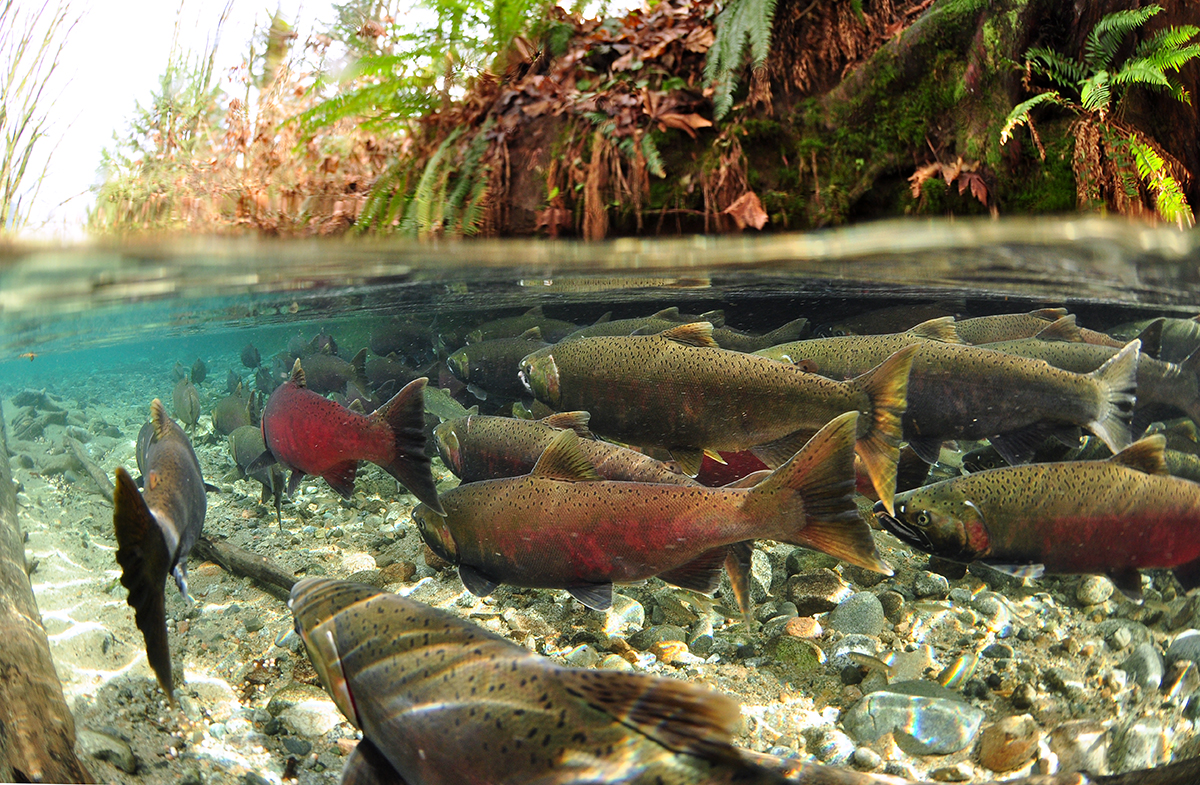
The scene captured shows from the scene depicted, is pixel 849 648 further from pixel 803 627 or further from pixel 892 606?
pixel 892 606

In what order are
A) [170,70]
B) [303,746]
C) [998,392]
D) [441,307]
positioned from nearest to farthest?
Answer: [303,746] < [998,392] < [170,70] < [441,307]

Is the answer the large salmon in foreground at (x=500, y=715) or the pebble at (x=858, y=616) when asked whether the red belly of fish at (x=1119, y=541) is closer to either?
the pebble at (x=858, y=616)

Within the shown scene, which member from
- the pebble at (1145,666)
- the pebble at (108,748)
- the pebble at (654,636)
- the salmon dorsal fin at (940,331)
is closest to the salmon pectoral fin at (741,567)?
the pebble at (654,636)

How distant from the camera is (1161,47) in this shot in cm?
658

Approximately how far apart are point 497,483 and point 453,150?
6301 millimetres

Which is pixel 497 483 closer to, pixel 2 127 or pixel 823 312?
pixel 2 127

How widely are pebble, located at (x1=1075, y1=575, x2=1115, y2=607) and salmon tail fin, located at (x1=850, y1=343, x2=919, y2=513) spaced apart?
1.67 metres

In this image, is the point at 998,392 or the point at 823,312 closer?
the point at 998,392

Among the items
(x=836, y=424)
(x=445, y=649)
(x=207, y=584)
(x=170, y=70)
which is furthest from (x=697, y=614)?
(x=170, y=70)

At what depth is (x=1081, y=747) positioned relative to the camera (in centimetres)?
237

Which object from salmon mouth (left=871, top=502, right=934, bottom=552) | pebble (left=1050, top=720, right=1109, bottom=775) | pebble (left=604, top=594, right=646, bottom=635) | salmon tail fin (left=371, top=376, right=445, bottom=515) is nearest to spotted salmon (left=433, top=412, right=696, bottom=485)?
salmon tail fin (left=371, top=376, right=445, bottom=515)

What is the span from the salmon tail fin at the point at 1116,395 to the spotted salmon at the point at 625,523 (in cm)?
213

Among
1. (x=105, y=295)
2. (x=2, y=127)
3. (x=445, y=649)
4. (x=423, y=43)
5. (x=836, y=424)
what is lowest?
(x=445, y=649)

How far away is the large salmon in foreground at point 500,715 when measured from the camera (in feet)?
4.56
